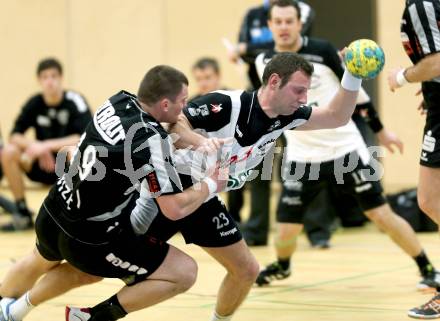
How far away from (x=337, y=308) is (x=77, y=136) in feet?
17.3

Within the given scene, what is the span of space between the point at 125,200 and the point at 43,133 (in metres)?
6.12

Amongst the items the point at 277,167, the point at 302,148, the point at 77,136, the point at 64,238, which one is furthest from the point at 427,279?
the point at 277,167

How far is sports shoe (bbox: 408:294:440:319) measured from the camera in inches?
218

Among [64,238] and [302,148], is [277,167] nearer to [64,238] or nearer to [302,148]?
[302,148]

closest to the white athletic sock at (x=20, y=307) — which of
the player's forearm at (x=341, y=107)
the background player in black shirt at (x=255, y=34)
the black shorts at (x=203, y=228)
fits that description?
the black shorts at (x=203, y=228)

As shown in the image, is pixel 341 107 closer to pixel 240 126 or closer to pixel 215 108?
pixel 240 126

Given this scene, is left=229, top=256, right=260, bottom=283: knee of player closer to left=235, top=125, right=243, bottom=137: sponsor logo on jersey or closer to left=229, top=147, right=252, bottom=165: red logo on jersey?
left=229, top=147, right=252, bottom=165: red logo on jersey

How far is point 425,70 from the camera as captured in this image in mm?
5375

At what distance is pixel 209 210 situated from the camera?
17.2ft

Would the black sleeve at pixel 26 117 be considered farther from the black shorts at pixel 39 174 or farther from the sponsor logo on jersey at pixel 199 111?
the sponsor logo on jersey at pixel 199 111

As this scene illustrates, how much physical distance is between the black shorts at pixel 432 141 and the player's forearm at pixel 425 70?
272 millimetres

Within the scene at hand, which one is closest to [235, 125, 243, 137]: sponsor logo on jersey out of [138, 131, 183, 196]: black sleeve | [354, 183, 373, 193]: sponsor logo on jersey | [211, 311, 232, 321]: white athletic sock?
[138, 131, 183, 196]: black sleeve

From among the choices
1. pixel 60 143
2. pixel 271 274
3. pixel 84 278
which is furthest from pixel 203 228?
pixel 60 143

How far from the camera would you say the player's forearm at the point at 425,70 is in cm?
533
